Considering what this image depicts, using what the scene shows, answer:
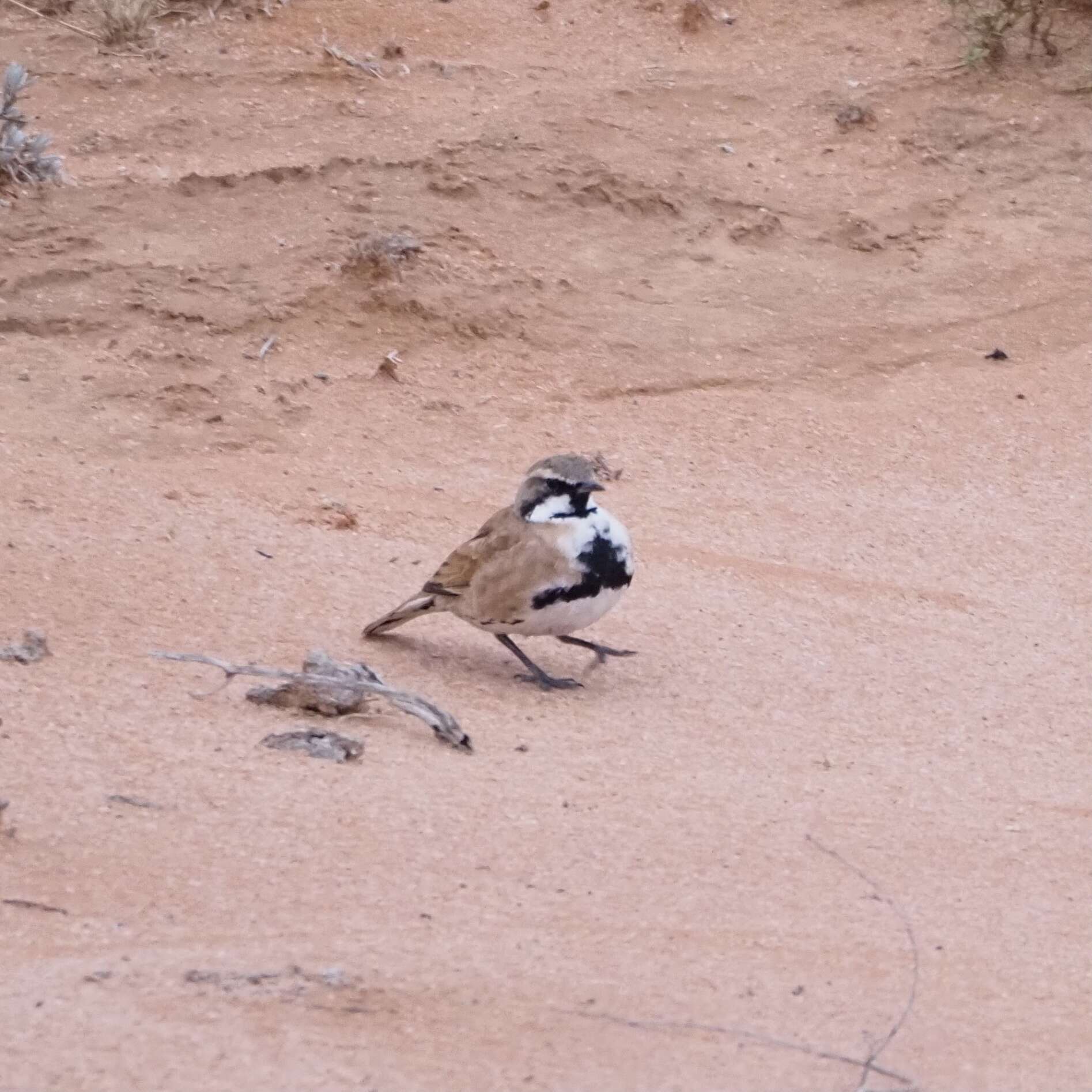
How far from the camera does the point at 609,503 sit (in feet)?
27.2

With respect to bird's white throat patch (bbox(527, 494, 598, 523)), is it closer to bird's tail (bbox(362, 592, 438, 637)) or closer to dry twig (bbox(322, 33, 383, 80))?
bird's tail (bbox(362, 592, 438, 637))

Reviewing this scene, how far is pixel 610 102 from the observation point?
11.8 meters

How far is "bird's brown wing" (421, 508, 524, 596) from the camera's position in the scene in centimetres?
641

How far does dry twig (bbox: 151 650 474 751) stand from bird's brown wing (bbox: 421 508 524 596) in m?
0.80

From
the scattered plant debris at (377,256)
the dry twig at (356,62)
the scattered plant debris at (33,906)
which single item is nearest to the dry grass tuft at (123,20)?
the dry twig at (356,62)

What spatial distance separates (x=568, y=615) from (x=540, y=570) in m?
0.17

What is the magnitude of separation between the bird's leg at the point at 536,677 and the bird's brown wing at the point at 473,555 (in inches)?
9.5

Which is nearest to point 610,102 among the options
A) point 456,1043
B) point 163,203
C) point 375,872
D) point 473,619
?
point 163,203

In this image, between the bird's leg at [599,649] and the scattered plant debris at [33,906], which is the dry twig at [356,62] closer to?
the bird's leg at [599,649]

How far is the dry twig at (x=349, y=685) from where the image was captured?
5.52 m

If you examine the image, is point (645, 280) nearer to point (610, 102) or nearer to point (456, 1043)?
point (610, 102)

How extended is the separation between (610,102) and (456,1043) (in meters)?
8.67

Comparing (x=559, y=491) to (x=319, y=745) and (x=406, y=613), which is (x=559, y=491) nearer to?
(x=406, y=613)

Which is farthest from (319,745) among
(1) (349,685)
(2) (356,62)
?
(2) (356,62)
